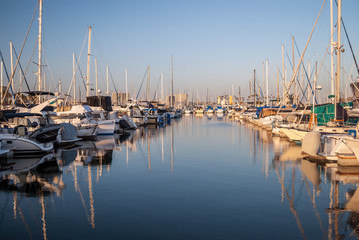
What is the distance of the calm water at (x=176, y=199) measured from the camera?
28.3ft

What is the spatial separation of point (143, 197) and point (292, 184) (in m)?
6.05

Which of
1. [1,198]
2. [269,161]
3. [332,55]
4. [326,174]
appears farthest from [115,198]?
[332,55]

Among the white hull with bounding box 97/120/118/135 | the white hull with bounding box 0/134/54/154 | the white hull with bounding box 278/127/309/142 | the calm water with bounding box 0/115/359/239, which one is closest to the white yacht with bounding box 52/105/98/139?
the white hull with bounding box 97/120/118/135

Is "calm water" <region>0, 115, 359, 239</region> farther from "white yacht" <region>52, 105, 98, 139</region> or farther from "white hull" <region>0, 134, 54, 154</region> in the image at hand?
"white yacht" <region>52, 105, 98, 139</region>

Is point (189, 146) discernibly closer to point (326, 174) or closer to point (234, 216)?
point (326, 174)

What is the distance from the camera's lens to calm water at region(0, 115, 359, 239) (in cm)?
864

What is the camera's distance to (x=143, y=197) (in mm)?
11914

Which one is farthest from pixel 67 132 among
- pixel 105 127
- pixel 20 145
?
pixel 105 127

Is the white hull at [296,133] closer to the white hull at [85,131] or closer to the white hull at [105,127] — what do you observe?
the white hull at [85,131]

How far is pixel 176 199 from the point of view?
457 inches

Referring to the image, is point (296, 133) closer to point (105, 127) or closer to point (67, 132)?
point (67, 132)

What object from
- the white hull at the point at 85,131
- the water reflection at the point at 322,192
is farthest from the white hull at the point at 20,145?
the water reflection at the point at 322,192

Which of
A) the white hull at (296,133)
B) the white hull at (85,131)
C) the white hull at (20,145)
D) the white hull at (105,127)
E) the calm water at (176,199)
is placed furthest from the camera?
A: the white hull at (105,127)

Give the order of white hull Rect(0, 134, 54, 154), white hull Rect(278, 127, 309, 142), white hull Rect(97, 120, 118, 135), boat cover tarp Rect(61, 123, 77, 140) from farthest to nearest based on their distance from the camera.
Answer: white hull Rect(97, 120, 118, 135) < boat cover tarp Rect(61, 123, 77, 140) < white hull Rect(278, 127, 309, 142) < white hull Rect(0, 134, 54, 154)
